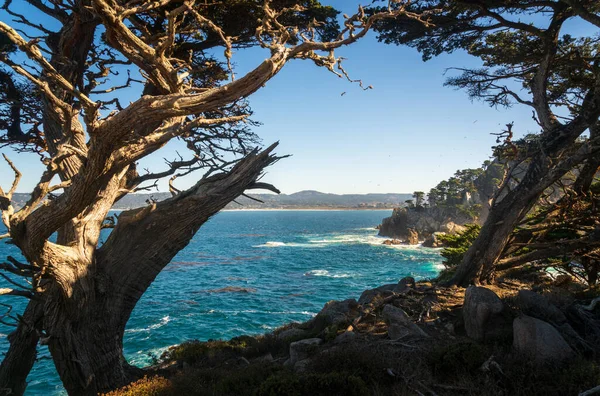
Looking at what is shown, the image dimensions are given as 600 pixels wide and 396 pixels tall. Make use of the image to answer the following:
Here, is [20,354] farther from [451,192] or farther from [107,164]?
[451,192]

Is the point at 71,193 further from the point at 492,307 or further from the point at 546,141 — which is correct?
the point at 546,141

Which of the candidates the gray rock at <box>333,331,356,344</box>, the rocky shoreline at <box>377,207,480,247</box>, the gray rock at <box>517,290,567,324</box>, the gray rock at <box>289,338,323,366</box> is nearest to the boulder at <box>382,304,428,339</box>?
the gray rock at <box>333,331,356,344</box>

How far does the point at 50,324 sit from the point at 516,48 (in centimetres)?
1346

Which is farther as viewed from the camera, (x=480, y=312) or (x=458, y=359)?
(x=480, y=312)

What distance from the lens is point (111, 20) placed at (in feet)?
13.3

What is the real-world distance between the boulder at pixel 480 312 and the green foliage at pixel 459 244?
1112cm

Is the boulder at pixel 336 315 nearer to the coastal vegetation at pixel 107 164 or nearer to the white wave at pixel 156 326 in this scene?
the coastal vegetation at pixel 107 164

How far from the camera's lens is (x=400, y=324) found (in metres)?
7.34

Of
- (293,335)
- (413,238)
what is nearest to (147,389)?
(293,335)

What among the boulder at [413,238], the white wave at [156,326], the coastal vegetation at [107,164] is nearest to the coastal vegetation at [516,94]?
the coastal vegetation at [107,164]

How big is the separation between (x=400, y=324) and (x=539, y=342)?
268cm

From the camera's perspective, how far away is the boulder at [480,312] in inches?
255

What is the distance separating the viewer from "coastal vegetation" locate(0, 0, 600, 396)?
4.44 m

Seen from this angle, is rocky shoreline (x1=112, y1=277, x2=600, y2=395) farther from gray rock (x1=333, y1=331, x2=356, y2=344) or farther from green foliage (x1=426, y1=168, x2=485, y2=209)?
green foliage (x1=426, y1=168, x2=485, y2=209)
